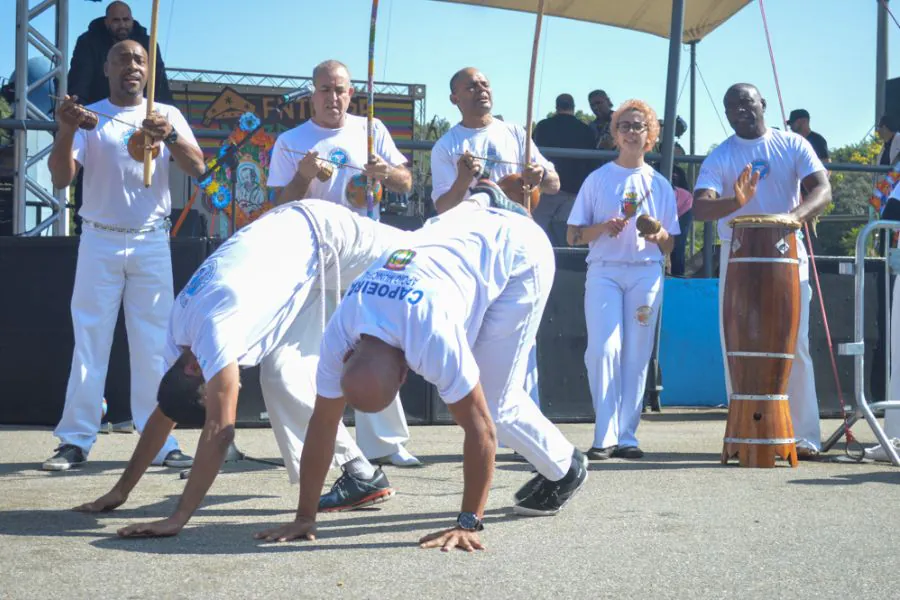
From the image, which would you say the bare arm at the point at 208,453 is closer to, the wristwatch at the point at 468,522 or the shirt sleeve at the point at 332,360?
the shirt sleeve at the point at 332,360

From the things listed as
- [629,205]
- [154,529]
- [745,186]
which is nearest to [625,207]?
[629,205]

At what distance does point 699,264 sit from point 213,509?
8380 mm

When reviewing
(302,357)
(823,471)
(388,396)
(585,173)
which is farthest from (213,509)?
(585,173)

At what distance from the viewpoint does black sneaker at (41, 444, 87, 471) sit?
6.01m

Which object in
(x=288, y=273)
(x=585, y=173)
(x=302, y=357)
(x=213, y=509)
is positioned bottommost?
(x=213, y=509)

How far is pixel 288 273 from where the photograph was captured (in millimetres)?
4578

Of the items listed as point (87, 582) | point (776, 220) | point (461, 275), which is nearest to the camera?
point (87, 582)

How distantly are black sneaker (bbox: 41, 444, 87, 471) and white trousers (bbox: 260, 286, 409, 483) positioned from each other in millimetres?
1522

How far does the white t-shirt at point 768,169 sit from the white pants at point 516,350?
2.62m

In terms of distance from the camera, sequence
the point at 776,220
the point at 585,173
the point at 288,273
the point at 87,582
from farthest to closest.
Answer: the point at 585,173 < the point at 776,220 < the point at 288,273 < the point at 87,582

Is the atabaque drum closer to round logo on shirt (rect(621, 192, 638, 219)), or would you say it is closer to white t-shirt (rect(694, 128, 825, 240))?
white t-shirt (rect(694, 128, 825, 240))

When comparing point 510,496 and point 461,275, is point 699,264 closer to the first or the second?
point 510,496

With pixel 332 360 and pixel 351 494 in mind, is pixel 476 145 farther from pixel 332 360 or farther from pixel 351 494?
pixel 332 360

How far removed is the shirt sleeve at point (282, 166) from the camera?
6.05m
